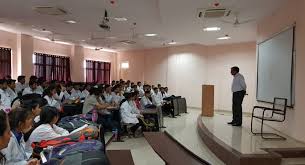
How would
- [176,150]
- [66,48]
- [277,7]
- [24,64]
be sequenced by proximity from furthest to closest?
[66,48] < [24,64] < [277,7] < [176,150]

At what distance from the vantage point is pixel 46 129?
9.17 feet

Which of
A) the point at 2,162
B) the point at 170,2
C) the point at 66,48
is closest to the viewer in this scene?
the point at 2,162

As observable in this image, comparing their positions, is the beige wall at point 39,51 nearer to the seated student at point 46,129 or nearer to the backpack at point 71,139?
the seated student at point 46,129

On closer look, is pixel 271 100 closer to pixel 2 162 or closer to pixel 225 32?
pixel 225 32

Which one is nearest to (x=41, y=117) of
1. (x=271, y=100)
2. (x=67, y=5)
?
(x=67, y=5)

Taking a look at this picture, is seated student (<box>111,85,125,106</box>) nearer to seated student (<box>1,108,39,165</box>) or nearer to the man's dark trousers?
the man's dark trousers

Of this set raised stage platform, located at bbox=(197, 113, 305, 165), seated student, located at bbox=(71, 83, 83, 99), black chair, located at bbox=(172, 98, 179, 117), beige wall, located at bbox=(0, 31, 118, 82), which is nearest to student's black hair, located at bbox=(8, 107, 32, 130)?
raised stage platform, located at bbox=(197, 113, 305, 165)

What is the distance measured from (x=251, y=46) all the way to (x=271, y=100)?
18.5 feet

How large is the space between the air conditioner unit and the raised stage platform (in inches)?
113

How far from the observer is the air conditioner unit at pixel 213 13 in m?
6.29

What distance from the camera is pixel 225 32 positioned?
9375 mm

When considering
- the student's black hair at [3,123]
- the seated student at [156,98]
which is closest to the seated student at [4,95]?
A: the seated student at [156,98]

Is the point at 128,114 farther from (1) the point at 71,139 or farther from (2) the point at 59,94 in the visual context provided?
(1) the point at 71,139

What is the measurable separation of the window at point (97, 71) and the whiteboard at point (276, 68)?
1046 centimetres
